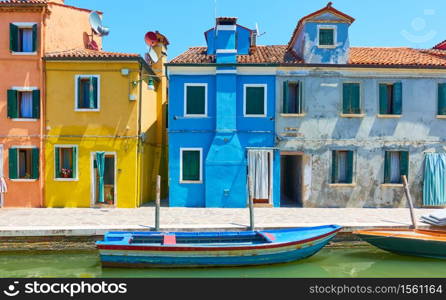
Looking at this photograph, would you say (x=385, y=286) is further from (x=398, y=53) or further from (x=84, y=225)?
(x=398, y=53)

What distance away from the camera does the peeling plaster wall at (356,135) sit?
15.8 m

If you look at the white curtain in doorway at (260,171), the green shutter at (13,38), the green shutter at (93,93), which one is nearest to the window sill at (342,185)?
the white curtain in doorway at (260,171)

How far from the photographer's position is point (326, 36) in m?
15.9

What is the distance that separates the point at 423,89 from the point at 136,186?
43.7 ft

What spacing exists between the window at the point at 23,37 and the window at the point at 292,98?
1090 cm

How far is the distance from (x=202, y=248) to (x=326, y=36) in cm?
1115

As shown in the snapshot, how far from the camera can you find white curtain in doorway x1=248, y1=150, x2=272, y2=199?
1574 centimetres

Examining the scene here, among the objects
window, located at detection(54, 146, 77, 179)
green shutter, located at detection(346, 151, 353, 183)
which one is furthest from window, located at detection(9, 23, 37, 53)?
green shutter, located at detection(346, 151, 353, 183)

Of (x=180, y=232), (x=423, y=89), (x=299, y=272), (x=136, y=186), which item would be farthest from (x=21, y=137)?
(x=423, y=89)

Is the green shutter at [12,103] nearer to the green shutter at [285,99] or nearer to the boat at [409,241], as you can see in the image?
the green shutter at [285,99]

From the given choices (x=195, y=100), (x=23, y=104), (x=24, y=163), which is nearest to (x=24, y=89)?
A: (x=23, y=104)

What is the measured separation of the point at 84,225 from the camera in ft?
37.5

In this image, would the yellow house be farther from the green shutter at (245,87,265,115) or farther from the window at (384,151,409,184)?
the window at (384,151,409,184)

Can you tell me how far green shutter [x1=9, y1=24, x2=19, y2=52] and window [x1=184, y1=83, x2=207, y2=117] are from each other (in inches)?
290
